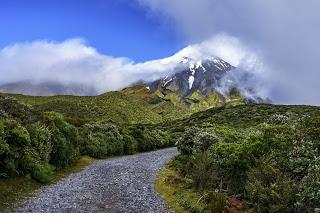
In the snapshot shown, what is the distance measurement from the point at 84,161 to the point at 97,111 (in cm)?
7699

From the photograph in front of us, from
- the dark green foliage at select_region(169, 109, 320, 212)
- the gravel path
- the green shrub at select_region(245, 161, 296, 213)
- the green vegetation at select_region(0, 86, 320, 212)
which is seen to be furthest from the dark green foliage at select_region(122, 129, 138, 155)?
the green shrub at select_region(245, 161, 296, 213)

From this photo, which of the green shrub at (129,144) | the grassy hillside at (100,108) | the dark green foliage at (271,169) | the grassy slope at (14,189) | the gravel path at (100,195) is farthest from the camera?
the grassy hillside at (100,108)

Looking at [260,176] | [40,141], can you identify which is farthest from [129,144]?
[260,176]

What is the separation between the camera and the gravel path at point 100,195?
17.1 meters

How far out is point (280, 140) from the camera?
17.2 metres

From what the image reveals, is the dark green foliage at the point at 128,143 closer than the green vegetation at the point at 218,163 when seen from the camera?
No

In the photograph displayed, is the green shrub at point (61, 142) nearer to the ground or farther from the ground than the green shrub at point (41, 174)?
farther from the ground

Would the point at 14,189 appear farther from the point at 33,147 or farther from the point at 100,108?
the point at 100,108

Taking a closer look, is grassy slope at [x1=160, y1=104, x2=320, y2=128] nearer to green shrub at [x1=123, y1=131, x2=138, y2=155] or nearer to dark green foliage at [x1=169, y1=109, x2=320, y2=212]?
green shrub at [x1=123, y1=131, x2=138, y2=155]

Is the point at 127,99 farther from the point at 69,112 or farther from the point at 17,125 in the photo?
the point at 17,125

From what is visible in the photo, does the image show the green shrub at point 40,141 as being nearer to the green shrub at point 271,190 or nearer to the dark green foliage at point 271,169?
the dark green foliage at point 271,169

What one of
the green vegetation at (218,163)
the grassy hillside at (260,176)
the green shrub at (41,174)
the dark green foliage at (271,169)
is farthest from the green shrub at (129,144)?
the dark green foliage at (271,169)

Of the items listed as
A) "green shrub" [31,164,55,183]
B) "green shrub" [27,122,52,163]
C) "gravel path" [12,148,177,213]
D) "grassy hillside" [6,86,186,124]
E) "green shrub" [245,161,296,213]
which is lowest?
"gravel path" [12,148,177,213]

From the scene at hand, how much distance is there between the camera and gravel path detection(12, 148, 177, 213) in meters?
17.1
